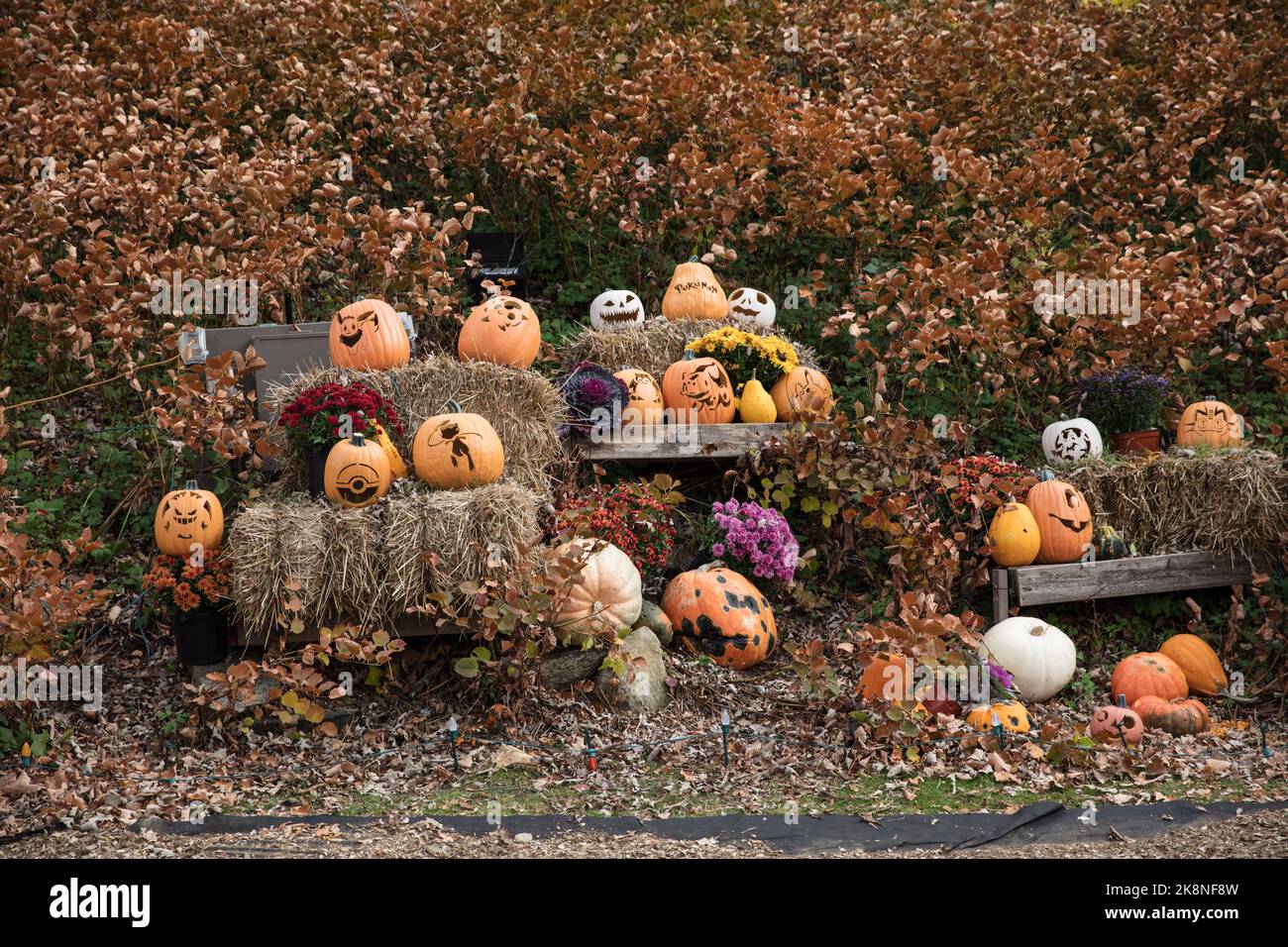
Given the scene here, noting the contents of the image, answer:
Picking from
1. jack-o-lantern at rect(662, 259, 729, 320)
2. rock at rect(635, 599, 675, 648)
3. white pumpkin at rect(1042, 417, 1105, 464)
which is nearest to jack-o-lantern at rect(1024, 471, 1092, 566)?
white pumpkin at rect(1042, 417, 1105, 464)

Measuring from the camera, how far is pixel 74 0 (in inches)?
320

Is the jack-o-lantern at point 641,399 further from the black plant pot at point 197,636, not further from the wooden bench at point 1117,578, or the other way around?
the black plant pot at point 197,636

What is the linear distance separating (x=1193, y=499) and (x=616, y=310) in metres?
3.19

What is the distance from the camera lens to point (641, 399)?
611cm

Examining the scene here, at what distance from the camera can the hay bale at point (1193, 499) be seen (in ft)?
18.7

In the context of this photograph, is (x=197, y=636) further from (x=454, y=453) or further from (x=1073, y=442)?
(x=1073, y=442)

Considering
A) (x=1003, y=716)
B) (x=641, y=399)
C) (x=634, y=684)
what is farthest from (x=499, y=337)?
(x=1003, y=716)

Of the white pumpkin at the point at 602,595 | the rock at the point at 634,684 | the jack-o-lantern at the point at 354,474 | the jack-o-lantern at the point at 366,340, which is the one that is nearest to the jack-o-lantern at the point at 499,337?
the jack-o-lantern at the point at 366,340

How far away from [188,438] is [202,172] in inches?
76.2

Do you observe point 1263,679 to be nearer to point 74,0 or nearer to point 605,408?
point 605,408

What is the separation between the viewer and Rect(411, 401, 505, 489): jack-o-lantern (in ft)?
17.2

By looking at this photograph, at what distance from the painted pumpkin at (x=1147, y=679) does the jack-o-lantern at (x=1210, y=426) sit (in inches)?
54.6

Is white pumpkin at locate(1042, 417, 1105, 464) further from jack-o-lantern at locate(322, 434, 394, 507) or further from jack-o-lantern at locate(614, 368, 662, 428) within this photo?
jack-o-lantern at locate(322, 434, 394, 507)

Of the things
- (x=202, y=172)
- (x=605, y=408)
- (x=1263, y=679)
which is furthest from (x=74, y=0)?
(x=1263, y=679)
